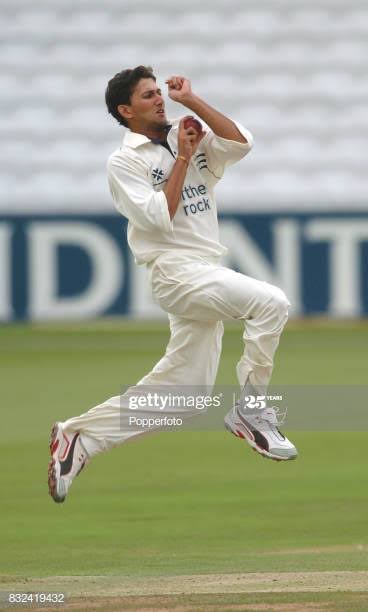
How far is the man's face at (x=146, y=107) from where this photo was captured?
19.0 ft

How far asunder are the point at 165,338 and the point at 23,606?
9.53 metres

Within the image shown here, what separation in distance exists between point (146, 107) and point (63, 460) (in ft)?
4.87

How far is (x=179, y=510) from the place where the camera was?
6762 millimetres

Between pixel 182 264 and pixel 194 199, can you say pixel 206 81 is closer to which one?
pixel 194 199

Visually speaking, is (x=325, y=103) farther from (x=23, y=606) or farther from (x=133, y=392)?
(x=23, y=606)

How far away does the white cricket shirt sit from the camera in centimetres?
567

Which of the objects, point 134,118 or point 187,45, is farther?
point 187,45

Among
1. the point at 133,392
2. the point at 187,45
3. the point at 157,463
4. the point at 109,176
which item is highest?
the point at 187,45

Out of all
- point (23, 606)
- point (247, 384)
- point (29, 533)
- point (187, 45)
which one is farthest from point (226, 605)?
point (187, 45)

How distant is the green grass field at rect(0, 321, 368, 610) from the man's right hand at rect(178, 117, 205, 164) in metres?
1.59

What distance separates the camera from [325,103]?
1641 cm

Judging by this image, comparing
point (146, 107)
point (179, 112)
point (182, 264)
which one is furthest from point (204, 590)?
point (179, 112)

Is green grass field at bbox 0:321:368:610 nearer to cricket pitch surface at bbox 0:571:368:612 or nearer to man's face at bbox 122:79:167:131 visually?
cricket pitch surface at bbox 0:571:368:612

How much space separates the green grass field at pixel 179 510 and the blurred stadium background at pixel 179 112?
316 cm
